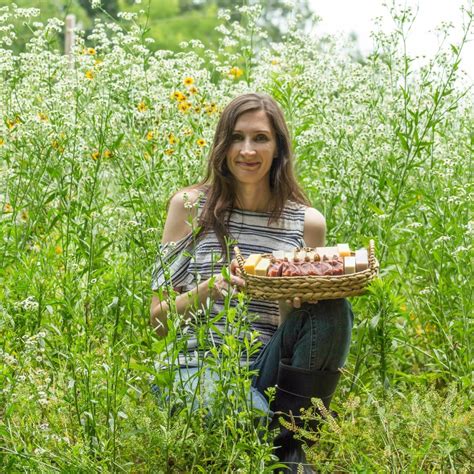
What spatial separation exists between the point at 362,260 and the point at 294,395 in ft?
1.46

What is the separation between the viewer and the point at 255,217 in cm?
350

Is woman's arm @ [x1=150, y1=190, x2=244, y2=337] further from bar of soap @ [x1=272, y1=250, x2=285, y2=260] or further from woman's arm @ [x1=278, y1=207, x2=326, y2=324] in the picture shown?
woman's arm @ [x1=278, y1=207, x2=326, y2=324]

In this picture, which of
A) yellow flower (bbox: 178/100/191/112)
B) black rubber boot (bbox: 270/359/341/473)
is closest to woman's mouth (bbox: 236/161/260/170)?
black rubber boot (bbox: 270/359/341/473)

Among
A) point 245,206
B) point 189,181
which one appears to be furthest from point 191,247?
point 189,181

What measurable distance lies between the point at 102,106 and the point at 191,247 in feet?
2.18

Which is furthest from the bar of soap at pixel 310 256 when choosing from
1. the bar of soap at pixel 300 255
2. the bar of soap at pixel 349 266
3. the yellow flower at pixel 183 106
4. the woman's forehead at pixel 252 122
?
the yellow flower at pixel 183 106

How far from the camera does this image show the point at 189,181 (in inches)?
154

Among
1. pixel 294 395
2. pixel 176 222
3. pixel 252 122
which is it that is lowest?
pixel 294 395

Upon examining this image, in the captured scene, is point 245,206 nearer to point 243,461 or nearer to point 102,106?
point 102,106

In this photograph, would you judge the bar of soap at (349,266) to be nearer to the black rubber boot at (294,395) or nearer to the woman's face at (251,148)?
the black rubber boot at (294,395)

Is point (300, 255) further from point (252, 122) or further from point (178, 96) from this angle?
point (178, 96)

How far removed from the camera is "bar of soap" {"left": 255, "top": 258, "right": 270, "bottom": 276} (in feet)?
9.56

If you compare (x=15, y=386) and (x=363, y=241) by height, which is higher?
(x=363, y=241)

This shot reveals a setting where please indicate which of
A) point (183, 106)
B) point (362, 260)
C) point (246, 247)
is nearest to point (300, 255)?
point (362, 260)
